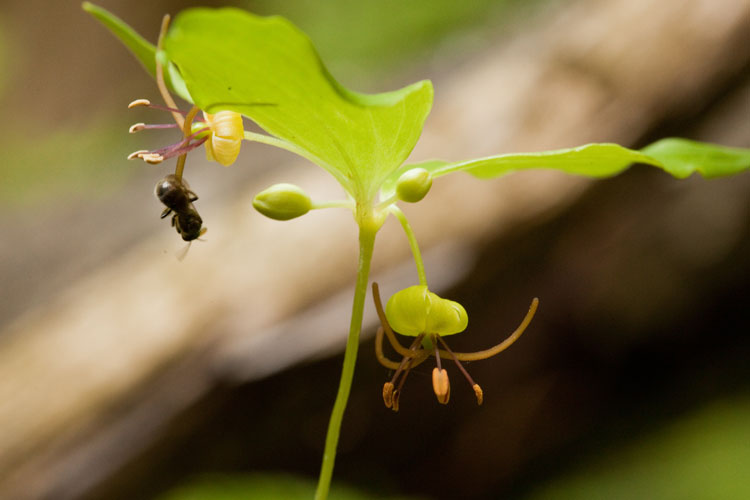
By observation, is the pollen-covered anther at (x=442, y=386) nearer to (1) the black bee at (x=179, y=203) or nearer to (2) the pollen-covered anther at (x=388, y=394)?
(2) the pollen-covered anther at (x=388, y=394)

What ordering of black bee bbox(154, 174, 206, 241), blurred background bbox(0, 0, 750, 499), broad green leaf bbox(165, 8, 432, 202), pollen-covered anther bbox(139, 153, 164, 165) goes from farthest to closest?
blurred background bbox(0, 0, 750, 499)
black bee bbox(154, 174, 206, 241)
pollen-covered anther bbox(139, 153, 164, 165)
broad green leaf bbox(165, 8, 432, 202)

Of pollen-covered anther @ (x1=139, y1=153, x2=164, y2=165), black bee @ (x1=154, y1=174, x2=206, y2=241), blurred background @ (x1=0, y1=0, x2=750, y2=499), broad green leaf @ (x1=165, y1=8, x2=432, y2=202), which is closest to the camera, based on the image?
broad green leaf @ (x1=165, y1=8, x2=432, y2=202)

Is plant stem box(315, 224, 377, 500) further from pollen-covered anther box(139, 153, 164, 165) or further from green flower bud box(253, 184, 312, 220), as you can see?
pollen-covered anther box(139, 153, 164, 165)

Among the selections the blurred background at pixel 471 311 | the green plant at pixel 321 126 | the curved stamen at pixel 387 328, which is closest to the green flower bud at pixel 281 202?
the green plant at pixel 321 126

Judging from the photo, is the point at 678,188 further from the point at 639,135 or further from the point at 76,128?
the point at 76,128

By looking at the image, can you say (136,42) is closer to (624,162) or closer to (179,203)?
(179,203)

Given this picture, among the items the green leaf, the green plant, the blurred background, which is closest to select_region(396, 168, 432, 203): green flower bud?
the green plant

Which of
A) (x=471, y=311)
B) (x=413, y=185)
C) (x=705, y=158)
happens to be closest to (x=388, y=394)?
(x=413, y=185)
